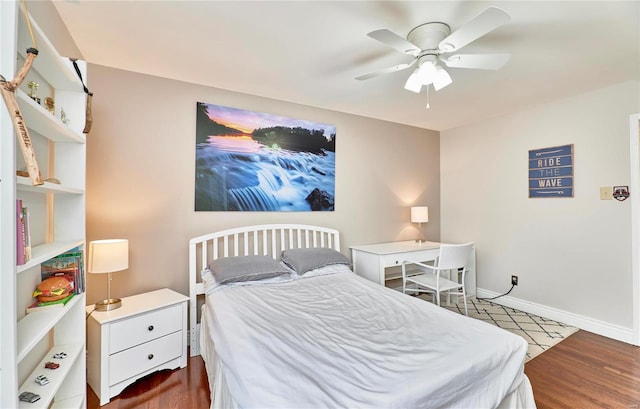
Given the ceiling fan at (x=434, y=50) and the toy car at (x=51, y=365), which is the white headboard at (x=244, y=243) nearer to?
the toy car at (x=51, y=365)

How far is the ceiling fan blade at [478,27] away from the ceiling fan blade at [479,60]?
127 millimetres

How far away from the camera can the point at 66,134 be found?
1393 millimetres

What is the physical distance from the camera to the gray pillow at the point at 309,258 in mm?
2738

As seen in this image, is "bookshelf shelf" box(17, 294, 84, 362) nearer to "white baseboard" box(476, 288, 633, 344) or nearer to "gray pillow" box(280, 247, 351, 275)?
"gray pillow" box(280, 247, 351, 275)

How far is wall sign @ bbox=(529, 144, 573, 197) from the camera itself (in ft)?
10.2

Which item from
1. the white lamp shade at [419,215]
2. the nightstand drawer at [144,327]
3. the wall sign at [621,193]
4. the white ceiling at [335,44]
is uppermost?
the white ceiling at [335,44]

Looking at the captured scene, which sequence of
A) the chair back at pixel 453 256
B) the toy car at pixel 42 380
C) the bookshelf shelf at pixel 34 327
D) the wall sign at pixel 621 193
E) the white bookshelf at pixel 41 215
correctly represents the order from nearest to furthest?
the white bookshelf at pixel 41 215
the bookshelf shelf at pixel 34 327
the toy car at pixel 42 380
the wall sign at pixel 621 193
the chair back at pixel 453 256

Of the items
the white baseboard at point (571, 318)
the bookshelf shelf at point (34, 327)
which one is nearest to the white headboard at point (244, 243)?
the bookshelf shelf at point (34, 327)

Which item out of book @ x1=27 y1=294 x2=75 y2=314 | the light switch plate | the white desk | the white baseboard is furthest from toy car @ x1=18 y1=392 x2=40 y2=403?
the light switch plate

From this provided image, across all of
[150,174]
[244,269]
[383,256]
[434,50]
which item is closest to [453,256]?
[383,256]

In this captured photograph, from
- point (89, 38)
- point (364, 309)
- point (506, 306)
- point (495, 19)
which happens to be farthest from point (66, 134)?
point (506, 306)

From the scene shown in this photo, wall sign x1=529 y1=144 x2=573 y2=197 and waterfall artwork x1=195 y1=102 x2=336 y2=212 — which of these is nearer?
waterfall artwork x1=195 y1=102 x2=336 y2=212

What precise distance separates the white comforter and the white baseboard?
87.1 inches

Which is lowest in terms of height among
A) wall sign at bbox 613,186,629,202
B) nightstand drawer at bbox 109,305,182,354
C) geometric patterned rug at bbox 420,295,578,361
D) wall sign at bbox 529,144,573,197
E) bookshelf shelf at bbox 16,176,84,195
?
geometric patterned rug at bbox 420,295,578,361
